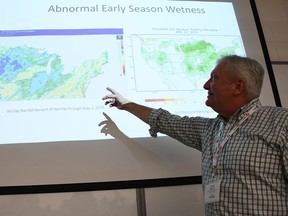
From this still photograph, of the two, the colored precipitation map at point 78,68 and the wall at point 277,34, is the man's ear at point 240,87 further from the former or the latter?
the wall at point 277,34

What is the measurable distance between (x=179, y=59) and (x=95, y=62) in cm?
43

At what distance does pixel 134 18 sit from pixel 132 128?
1.93 feet

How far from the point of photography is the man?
3.52ft

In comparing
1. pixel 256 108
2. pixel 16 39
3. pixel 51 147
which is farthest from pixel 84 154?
pixel 256 108

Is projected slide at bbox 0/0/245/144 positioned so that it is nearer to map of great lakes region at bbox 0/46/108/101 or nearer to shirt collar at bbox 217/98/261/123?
map of great lakes region at bbox 0/46/108/101

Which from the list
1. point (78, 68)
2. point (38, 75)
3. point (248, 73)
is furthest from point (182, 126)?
point (38, 75)

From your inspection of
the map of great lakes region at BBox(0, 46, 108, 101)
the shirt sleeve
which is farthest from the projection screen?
the shirt sleeve

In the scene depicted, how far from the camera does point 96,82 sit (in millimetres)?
1545

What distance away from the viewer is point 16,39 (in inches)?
61.0

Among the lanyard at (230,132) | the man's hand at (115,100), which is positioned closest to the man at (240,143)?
the lanyard at (230,132)

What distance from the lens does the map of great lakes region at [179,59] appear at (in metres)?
1.62

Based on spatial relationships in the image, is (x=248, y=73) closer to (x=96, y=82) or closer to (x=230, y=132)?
(x=230, y=132)

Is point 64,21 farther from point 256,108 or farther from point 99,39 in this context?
point 256,108

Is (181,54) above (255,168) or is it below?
above
